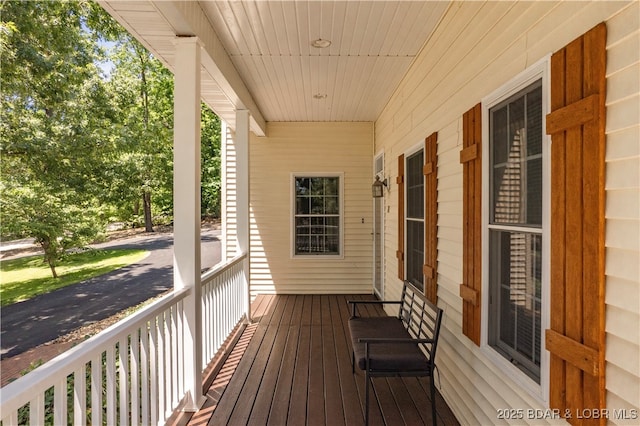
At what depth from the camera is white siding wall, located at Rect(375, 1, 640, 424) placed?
1124 mm

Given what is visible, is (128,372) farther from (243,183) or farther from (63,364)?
(243,183)

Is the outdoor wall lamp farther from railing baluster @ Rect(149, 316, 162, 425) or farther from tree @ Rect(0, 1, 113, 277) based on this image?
tree @ Rect(0, 1, 113, 277)

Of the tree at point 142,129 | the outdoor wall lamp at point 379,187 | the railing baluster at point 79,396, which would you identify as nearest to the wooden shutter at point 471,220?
the railing baluster at point 79,396

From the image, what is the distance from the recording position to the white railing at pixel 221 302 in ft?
10.8

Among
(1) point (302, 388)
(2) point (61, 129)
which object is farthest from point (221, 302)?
(2) point (61, 129)

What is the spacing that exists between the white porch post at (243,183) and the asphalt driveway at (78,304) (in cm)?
431

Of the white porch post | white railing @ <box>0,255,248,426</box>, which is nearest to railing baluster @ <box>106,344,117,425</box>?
white railing @ <box>0,255,248,426</box>

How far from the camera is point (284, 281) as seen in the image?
6391mm

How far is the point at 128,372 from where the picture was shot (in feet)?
6.23

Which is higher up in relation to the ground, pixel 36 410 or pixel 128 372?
pixel 36 410

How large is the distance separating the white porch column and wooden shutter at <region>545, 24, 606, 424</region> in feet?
7.30

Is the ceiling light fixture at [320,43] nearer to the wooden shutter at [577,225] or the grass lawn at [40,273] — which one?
the wooden shutter at [577,225]

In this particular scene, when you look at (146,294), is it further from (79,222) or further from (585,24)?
(585,24)

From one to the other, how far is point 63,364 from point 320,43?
2.97m
